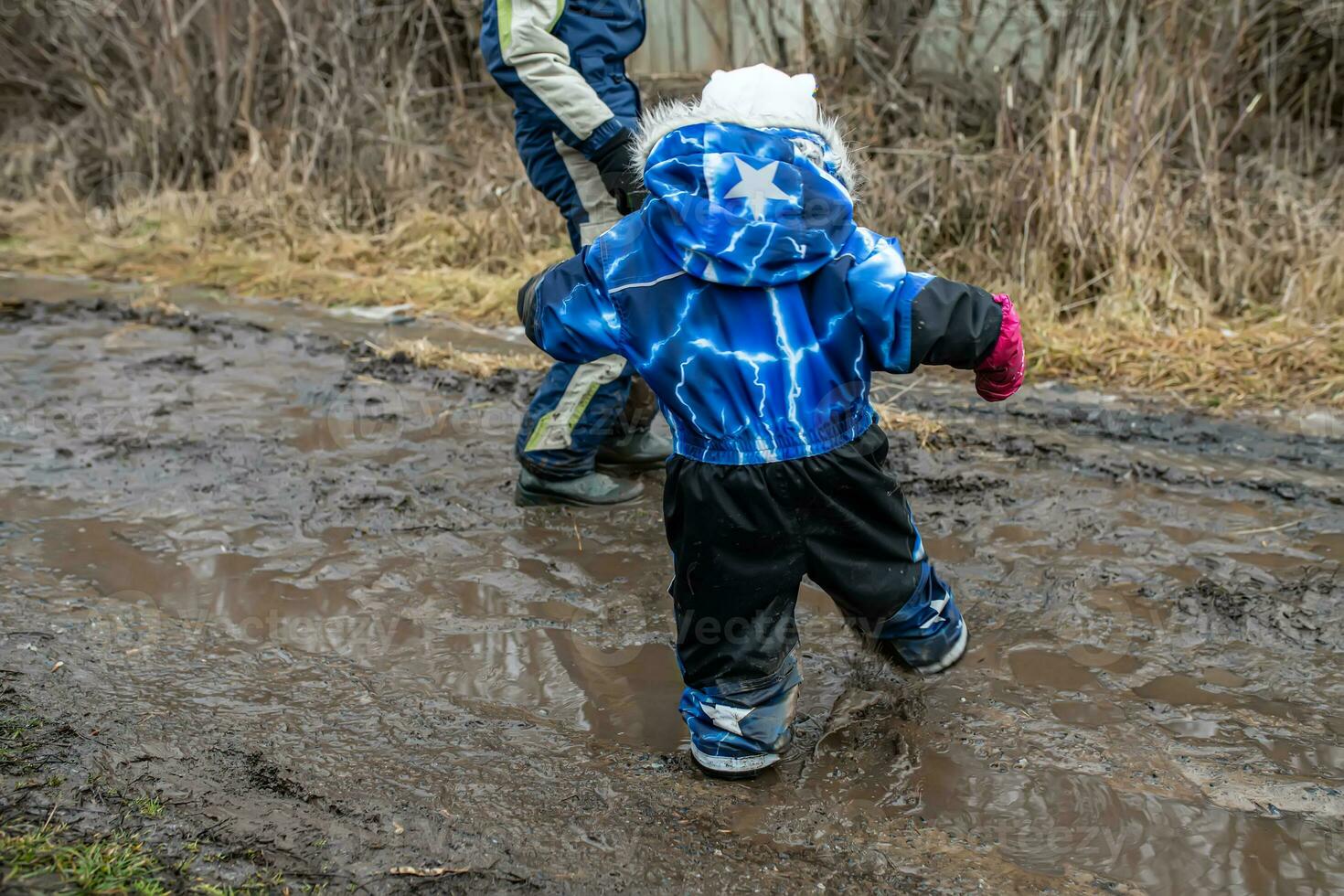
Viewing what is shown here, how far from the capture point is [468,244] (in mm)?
7520

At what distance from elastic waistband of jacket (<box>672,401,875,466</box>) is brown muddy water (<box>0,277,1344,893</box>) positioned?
2.19 feet

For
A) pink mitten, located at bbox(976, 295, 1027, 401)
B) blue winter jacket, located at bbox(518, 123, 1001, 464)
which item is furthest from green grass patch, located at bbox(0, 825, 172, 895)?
pink mitten, located at bbox(976, 295, 1027, 401)

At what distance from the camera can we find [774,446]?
2.25 metres

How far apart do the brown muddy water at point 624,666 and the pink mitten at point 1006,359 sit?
2.63 feet

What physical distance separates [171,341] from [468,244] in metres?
2.16

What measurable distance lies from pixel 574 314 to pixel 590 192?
1525mm

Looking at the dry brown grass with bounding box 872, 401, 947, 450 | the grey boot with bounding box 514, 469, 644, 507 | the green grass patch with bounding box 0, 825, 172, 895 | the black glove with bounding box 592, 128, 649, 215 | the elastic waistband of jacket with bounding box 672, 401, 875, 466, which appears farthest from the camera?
the dry brown grass with bounding box 872, 401, 947, 450

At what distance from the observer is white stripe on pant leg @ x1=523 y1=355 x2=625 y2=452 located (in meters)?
3.71

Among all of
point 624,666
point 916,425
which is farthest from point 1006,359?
point 916,425

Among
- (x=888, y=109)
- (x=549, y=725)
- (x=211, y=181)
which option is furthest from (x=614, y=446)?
(x=211, y=181)

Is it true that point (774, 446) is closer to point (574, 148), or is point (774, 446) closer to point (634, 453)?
point (574, 148)

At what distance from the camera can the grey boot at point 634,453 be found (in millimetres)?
4121

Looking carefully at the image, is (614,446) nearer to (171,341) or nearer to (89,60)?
(171,341)

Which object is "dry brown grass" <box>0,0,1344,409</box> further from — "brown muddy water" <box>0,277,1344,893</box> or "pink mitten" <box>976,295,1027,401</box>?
"pink mitten" <box>976,295,1027,401</box>
